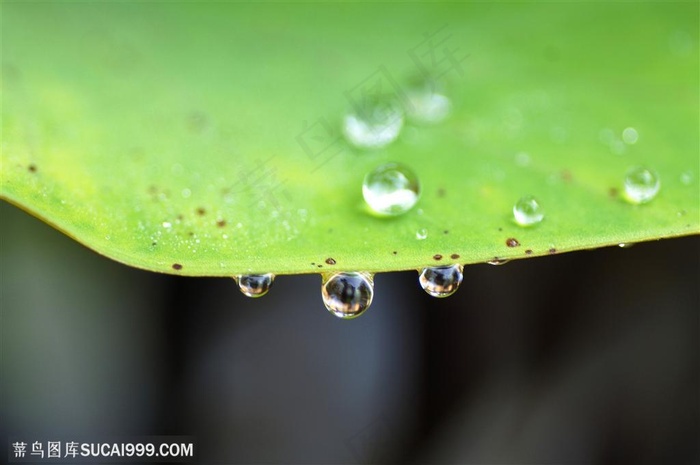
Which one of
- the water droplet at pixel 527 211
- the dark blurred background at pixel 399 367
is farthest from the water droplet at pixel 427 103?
the dark blurred background at pixel 399 367

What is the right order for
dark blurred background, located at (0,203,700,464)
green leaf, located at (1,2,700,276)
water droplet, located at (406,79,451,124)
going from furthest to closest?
1. dark blurred background, located at (0,203,700,464)
2. water droplet, located at (406,79,451,124)
3. green leaf, located at (1,2,700,276)

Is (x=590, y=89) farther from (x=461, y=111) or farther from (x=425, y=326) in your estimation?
A: (x=425, y=326)

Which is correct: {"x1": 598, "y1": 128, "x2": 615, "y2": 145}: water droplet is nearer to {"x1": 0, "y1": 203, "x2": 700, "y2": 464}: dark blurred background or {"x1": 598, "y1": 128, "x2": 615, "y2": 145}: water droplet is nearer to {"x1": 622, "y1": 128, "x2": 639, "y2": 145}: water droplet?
{"x1": 622, "y1": 128, "x2": 639, "y2": 145}: water droplet

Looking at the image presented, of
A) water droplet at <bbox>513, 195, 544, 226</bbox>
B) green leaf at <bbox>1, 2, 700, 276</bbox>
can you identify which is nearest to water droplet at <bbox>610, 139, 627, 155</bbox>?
green leaf at <bbox>1, 2, 700, 276</bbox>

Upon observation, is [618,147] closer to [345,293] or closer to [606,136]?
[606,136]

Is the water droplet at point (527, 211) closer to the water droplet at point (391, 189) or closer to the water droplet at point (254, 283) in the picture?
the water droplet at point (391, 189)

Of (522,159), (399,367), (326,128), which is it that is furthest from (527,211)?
(399,367)

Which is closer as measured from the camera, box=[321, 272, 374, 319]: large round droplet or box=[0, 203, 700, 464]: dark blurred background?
box=[321, 272, 374, 319]: large round droplet
